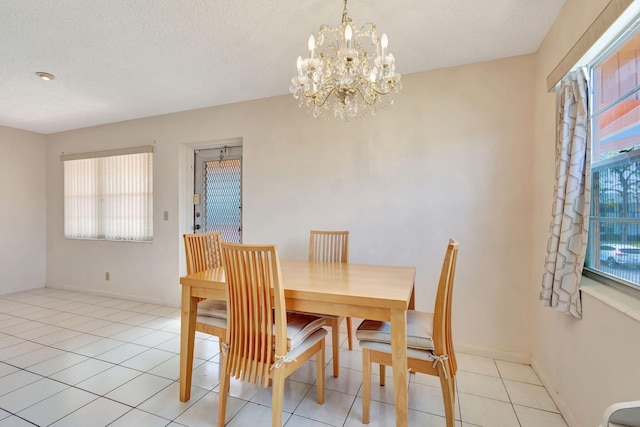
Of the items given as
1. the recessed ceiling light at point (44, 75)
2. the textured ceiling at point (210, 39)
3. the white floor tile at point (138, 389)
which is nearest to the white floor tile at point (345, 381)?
the white floor tile at point (138, 389)

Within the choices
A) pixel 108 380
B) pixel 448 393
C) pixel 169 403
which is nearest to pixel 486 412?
pixel 448 393

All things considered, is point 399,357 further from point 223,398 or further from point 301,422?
point 223,398

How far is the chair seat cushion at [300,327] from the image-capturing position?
5.17ft

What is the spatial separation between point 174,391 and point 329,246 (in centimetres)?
154

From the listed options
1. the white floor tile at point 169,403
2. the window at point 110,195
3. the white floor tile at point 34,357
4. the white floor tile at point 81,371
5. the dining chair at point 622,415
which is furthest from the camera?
the window at point 110,195

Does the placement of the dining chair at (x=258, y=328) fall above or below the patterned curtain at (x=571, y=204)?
below

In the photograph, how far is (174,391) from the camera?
195 cm

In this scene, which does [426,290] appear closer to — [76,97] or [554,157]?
[554,157]

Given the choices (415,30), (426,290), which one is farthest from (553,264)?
(415,30)

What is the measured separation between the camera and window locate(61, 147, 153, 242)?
3.93 metres

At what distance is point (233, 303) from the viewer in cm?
159

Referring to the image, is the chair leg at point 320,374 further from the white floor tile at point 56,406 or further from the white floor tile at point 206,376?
the white floor tile at point 56,406

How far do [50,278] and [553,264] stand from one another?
6367 mm

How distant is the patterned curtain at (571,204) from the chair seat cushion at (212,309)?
1.98m
